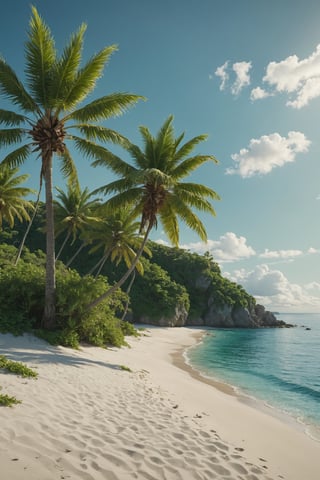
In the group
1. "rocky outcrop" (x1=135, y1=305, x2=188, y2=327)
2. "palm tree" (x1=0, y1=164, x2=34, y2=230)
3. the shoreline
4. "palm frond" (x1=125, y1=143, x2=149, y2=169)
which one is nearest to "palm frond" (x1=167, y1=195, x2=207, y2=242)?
"palm frond" (x1=125, y1=143, x2=149, y2=169)

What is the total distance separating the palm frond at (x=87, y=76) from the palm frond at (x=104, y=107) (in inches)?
20.7

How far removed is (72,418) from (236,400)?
7189 millimetres

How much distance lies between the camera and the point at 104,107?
1282 centimetres

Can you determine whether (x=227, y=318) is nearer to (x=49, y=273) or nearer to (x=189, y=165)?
(x=189, y=165)

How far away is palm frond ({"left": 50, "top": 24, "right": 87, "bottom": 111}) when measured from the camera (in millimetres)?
11727

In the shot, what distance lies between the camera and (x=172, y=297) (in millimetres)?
51844

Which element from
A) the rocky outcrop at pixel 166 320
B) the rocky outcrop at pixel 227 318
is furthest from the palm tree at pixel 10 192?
the rocky outcrop at pixel 227 318

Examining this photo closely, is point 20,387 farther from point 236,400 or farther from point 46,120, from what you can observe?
point 46,120

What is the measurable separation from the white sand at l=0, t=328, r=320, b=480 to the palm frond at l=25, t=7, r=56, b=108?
9.87 meters

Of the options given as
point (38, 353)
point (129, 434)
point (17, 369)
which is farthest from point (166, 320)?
point (129, 434)

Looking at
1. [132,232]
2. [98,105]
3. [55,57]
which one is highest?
A: [55,57]

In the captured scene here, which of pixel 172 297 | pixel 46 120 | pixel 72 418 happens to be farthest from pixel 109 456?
pixel 172 297

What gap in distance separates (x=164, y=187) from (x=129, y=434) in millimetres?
12009

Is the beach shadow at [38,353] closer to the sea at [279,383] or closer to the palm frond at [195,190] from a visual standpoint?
the sea at [279,383]
